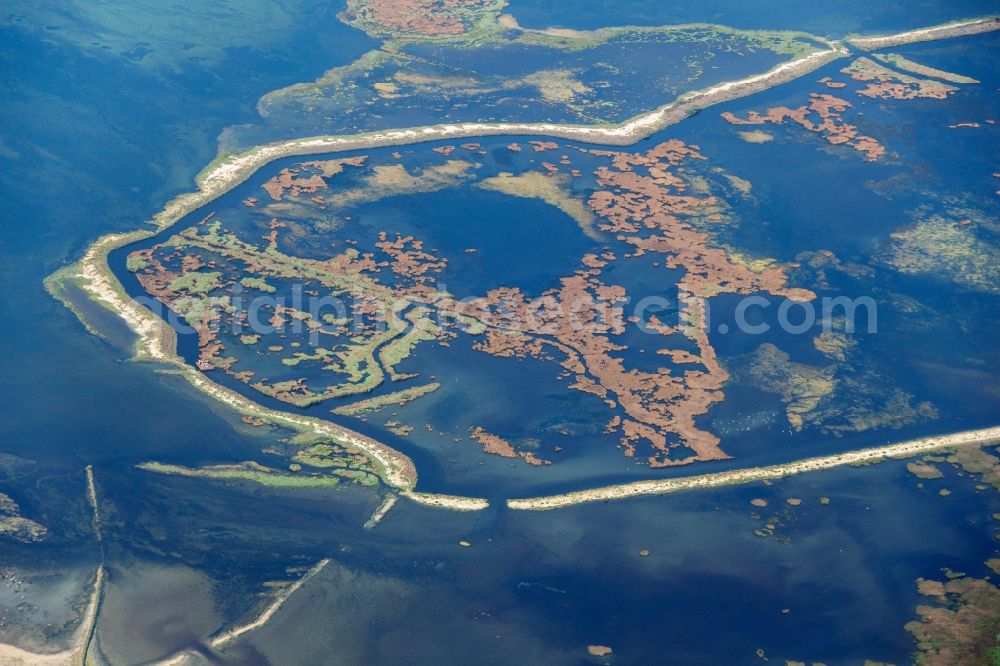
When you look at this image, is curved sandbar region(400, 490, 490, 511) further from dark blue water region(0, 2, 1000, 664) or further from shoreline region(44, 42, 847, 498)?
dark blue water region(0, 2, 1000, 664)

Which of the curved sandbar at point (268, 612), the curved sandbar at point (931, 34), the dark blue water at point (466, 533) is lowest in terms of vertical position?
the curved sandbar at point (268, 612)

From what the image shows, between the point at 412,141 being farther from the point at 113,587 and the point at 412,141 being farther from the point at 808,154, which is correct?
the point at 113,587

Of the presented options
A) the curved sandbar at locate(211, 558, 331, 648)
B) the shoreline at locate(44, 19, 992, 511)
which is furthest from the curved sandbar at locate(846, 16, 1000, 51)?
the curved sandbar at locate(211, 558, 331, 648)

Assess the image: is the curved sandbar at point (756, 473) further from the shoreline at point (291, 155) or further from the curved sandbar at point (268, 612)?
the curved sandbar at point (268, 612)

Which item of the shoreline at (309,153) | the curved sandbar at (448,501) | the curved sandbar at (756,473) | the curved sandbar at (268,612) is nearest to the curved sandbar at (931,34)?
the shoreline at (309,153)

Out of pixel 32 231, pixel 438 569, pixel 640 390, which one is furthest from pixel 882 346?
pixel 32 231

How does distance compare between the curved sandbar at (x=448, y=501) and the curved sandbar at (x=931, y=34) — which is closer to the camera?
the curved sandbar at (x=448, y=501)
